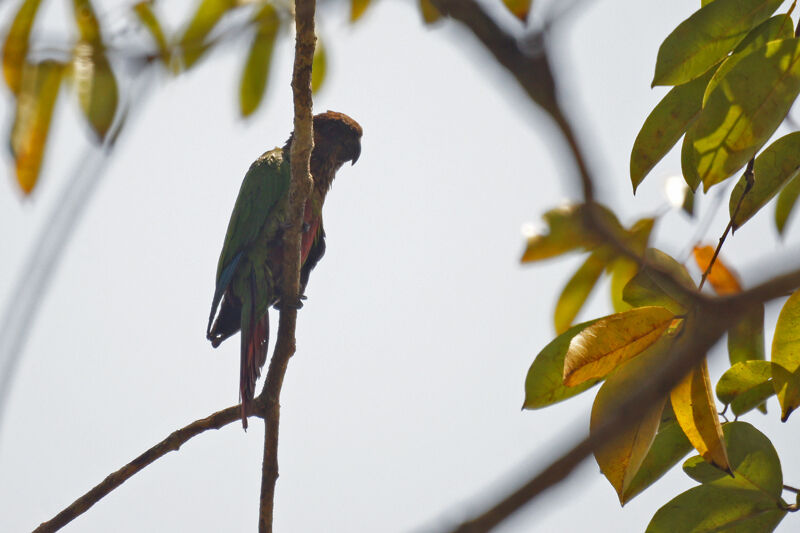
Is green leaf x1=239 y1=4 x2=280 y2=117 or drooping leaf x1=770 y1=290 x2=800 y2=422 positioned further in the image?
green leaf x1=239 y1=4 x2=280 y2=117

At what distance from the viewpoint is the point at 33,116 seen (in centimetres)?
153

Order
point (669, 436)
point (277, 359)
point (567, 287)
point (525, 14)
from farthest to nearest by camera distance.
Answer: point (277, 359) → point (567, 287) → point (669, 436) → point (525, 14)

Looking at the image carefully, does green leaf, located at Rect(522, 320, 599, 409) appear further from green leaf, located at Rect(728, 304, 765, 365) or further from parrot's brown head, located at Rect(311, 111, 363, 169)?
parrot's brown head, located at Rect(311, 111, 363, 169)

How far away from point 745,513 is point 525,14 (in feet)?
4.31

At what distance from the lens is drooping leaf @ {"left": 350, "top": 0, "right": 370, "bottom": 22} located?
201 cm

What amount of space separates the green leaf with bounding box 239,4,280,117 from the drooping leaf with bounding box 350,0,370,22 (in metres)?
0.20

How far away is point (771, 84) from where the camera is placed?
1.54m

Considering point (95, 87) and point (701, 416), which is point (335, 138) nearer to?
point (95, 87)

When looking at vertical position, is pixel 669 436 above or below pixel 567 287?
below

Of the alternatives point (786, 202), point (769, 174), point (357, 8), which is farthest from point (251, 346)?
point (769, 174)

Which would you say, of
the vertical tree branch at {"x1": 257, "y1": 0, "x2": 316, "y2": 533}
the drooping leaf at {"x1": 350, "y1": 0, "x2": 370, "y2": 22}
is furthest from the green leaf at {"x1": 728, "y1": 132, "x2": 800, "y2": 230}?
the vertical tree branch at {"x1": 257, "y1": 0, "x2": 316, "y2": 533}

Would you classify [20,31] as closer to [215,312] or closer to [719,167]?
[719,167]

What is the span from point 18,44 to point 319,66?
41.4 inches

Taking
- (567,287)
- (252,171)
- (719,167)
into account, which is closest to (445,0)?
(719,167)
